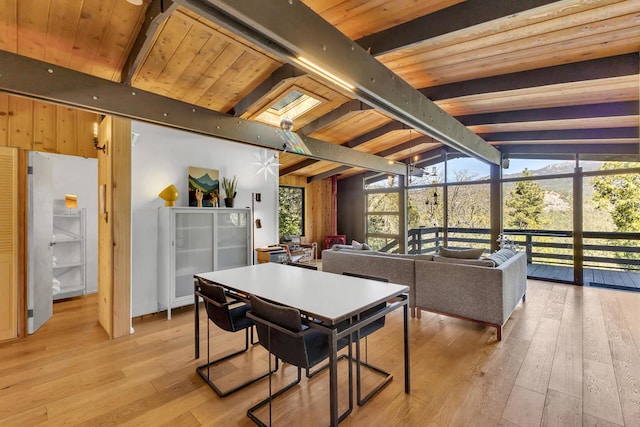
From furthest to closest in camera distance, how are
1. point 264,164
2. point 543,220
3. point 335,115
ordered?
point 543,220, point 264,164, point 335,115

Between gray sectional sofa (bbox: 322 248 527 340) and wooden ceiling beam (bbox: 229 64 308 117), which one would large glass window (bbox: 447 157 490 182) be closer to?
gray sectional sofa (bbox: 322 248 527 340)

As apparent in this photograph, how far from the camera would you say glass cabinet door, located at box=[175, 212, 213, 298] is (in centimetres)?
373

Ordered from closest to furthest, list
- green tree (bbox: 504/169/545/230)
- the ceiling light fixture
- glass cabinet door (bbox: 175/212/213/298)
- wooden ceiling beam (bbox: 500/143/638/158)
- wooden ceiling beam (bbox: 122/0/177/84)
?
wooden ceiling beam (bbox: 122/0/177/84) < the ceiling light fixture < glass cabinet door (bbox: 175/212/213/298) < wooden ceiling beam (bbox: 500/143/638/158) < green tree (bbox: 504/169/545/230)

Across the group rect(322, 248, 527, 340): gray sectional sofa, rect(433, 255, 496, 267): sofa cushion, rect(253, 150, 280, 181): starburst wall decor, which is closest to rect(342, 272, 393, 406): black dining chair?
rect(322, 248, 527, 340): gray sectional sofa

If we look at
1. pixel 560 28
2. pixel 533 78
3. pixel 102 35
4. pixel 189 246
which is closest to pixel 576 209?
pixel 533 78

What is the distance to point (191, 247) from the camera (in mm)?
3869

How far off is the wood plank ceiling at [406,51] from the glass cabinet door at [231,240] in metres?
1.45

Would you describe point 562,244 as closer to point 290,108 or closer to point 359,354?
point 359,354

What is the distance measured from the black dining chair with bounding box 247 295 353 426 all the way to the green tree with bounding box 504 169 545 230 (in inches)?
219

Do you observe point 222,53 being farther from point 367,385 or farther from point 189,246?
point 367,385

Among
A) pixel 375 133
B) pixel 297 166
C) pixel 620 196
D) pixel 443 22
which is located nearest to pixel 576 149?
pixel 620 196

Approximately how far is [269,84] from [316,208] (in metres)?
5.57

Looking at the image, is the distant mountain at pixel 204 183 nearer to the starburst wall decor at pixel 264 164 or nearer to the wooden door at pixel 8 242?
the starburst wall decor at pixel 264 164

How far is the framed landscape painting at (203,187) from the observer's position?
402 cm
